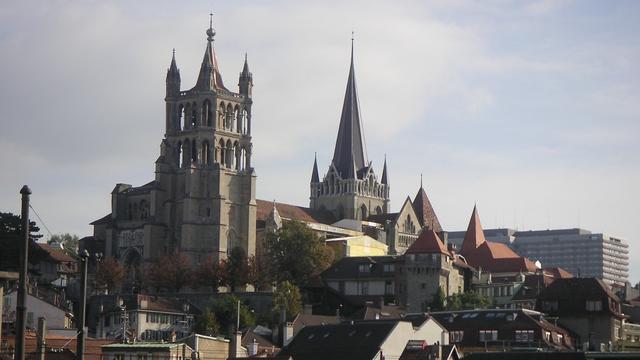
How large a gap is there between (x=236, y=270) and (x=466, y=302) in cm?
2961

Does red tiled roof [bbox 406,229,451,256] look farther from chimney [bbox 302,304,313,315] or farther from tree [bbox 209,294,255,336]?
tree [bbox 209,294,255,336]

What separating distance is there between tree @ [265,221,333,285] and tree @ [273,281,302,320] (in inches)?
516

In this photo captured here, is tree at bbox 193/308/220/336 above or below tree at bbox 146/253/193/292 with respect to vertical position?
below

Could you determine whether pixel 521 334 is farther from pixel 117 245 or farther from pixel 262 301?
pixel 117 245

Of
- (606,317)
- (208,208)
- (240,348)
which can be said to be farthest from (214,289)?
(240,348)

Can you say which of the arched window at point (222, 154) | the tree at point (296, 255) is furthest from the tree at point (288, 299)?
the arched window at point (222, 154)

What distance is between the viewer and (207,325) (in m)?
142

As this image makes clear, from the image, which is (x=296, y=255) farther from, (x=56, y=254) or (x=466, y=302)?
(x=466, y=302)

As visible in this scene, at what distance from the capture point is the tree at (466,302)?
493 feet

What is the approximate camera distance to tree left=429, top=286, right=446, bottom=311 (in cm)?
15412

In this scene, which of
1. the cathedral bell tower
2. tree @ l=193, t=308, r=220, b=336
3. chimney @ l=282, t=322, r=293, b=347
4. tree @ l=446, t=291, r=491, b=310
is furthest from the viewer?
the cathedral bell tower

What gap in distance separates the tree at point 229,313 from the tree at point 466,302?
766 inches

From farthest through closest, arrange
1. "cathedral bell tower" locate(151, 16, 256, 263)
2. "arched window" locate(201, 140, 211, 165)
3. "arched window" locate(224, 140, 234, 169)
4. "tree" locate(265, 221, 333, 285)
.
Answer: "arched window" locate(224, 140, 234, 169)
"arched window" locate(201, 140, 211, 165)
"cathedral bell tower" locate(151, 16, 256, 263)
"tree" locate(265, 221, 333, 285)

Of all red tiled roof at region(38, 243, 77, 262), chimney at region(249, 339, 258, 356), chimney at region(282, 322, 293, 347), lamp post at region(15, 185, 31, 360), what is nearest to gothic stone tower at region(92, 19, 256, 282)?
red tiled roof at region(38, 243, 77, 262)
